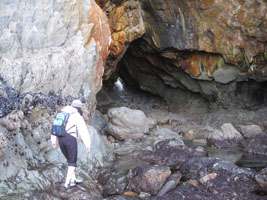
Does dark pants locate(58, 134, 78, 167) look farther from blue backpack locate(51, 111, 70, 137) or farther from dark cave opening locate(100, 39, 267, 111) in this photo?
dark cave opening locate(100, 39, 267, 111)

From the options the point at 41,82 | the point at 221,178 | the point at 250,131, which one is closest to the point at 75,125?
the point at 41,82

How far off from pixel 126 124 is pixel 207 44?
503 cm

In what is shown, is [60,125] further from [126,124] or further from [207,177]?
[126,124]

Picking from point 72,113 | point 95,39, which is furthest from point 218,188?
point 95,39

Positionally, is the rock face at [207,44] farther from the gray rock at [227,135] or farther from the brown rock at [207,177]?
the brown rock at [207,177]

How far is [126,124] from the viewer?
9.56 m

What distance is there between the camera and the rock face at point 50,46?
6.37 metres

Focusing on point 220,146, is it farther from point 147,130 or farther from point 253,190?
point 253,190

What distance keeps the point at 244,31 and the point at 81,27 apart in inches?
254

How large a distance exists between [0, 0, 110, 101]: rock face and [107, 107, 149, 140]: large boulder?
1437 millimetres

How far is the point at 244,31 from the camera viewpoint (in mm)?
10930

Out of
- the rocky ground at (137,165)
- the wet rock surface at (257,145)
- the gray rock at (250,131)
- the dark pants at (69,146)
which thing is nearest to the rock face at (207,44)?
the gray rock at (250,131)

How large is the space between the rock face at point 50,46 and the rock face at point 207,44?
13.4 feet

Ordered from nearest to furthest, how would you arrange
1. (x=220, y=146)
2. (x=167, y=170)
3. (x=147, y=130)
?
(x=167, y=170) < (x=220, y=146) < (x=147, y=130)
